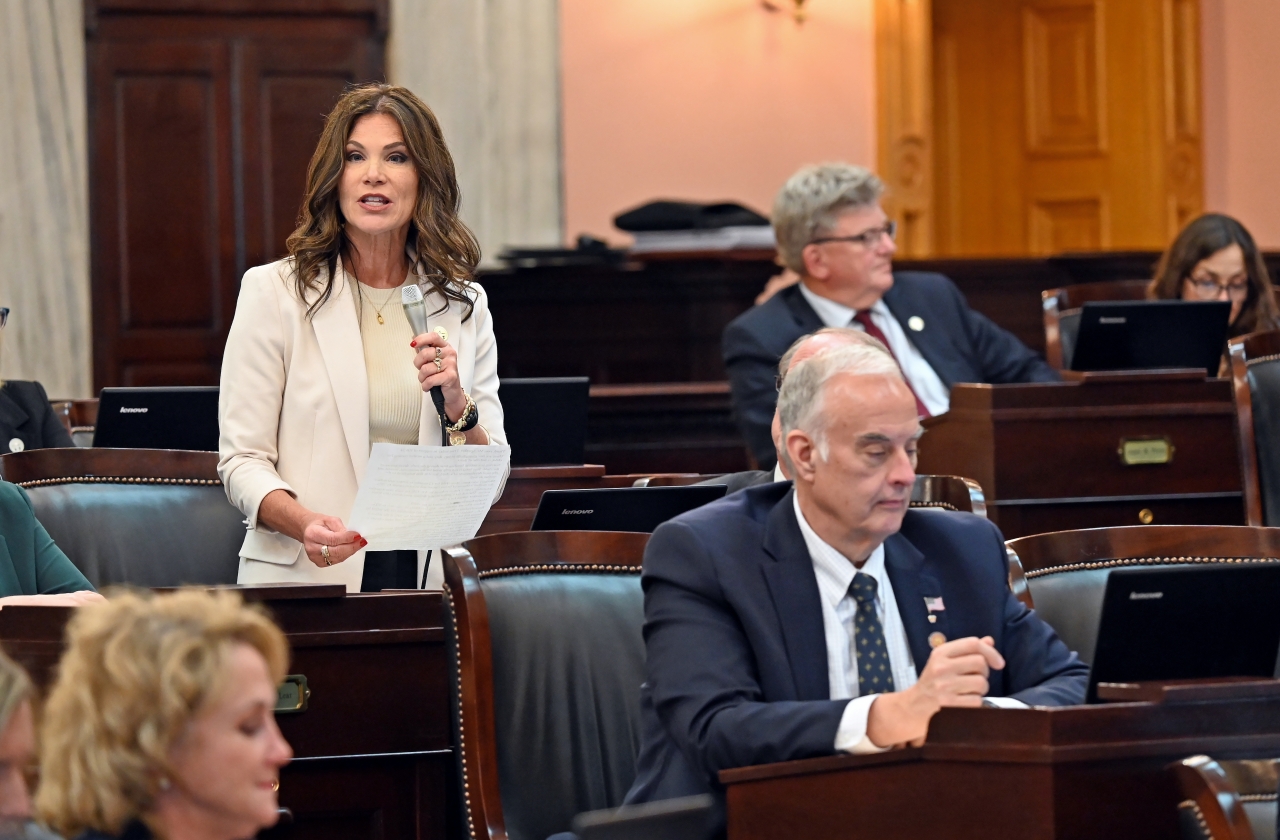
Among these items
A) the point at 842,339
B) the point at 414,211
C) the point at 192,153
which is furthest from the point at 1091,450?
the point at 192,153

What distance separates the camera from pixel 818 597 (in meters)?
2.31

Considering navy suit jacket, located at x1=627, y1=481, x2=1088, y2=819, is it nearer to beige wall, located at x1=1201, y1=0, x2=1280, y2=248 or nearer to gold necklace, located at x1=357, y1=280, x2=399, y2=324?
gold necklace, located at x1=357, y1=280, x2=399, y2=324

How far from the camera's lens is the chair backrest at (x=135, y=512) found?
3086 millimetres

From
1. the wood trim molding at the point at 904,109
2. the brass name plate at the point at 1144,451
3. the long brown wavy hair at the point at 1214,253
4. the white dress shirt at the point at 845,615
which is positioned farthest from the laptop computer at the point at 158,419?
the wood trim molding at the point at 904,109

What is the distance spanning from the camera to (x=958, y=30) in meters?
9.84

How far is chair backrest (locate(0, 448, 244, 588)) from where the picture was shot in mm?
3086

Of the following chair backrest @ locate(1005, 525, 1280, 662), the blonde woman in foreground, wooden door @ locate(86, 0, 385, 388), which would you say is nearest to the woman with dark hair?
chair backrest @ locate(1005, 525, 1280, 662)

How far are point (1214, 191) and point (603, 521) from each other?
7.36 m

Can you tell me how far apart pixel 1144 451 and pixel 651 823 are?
121 inches

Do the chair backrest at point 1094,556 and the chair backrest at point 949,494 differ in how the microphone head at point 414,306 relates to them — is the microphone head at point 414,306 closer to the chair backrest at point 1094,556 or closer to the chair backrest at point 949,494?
the chair backrest at point 949,494

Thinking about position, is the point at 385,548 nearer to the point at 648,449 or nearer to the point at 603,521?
the point at 603,521

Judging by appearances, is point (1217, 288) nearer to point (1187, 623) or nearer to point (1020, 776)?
point (1187, 623)

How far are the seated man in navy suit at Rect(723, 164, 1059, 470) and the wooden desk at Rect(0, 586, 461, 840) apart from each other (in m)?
1.91

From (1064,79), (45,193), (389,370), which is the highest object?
(1064,79)
